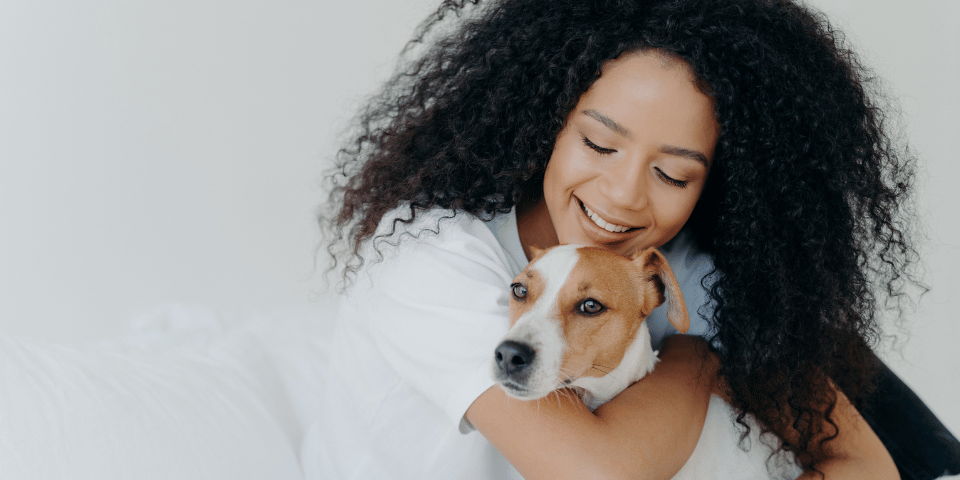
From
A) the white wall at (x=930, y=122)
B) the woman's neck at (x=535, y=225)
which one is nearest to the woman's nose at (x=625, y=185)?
the woman's neck at (x=535, y=225)

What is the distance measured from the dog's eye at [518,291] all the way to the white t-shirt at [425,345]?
0.13ft

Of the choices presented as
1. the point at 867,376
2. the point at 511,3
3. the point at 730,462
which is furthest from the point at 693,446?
the point at 511,3

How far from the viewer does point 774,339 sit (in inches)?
63.3

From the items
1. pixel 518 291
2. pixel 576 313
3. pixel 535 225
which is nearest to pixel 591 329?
pixel 576 313

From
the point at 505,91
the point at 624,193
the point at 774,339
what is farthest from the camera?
the point at 505,91

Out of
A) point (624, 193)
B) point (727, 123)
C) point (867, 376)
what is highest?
point (727, 123)

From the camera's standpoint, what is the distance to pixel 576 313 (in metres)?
1.39

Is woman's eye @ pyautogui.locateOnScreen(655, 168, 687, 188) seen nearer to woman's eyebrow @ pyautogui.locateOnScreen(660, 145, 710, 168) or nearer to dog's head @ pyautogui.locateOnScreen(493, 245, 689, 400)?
woman's eyebrow @ pyautogui.locateOnScreen(660, 145, 710, 168)

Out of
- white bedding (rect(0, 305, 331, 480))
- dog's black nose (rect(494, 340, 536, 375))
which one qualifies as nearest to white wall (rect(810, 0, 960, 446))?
dog's black nose (rect(494, 340, 536, 375))

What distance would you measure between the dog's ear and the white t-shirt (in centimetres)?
30

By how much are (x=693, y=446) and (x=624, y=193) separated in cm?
55

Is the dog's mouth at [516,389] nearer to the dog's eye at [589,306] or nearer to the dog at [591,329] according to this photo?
the dog at [591,329]

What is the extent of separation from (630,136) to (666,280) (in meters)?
0.30

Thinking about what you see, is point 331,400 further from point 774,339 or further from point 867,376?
point 867,376
